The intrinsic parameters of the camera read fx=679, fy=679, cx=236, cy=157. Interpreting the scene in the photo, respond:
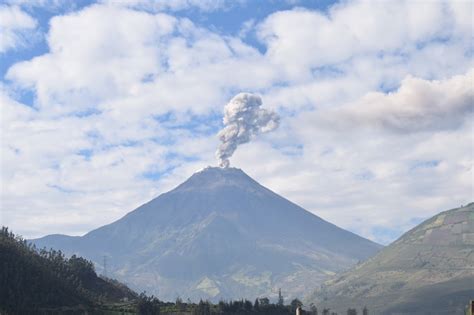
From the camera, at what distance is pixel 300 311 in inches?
1997

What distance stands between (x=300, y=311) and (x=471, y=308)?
12244mm

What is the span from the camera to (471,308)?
48562 mm
